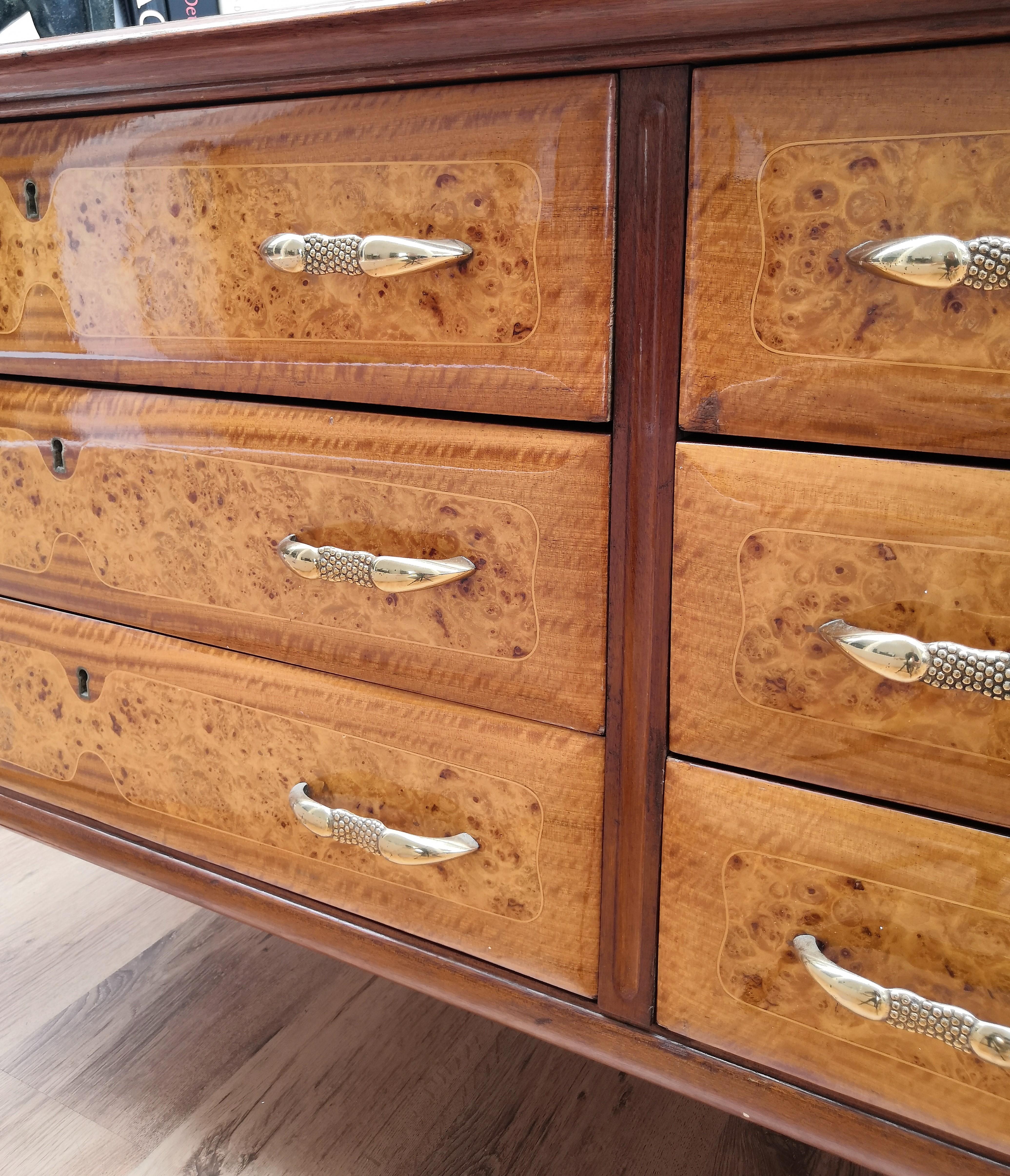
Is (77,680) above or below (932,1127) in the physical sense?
above

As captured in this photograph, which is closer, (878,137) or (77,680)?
(878,137)

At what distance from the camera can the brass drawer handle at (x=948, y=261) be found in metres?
0.43

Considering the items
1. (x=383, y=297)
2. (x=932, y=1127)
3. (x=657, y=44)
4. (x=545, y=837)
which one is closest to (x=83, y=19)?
(x=383, y=297)

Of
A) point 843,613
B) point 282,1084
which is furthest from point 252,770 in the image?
point 843,613

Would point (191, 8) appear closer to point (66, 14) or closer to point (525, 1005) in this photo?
point (66, 14)

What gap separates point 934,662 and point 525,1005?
363 millimetres

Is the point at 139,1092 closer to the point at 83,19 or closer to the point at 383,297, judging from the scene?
the point at 383,297

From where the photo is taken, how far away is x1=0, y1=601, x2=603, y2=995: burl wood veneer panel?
0.62 m

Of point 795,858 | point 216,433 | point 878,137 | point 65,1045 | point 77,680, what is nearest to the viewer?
→ point 878,137

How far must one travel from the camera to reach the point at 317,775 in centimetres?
69

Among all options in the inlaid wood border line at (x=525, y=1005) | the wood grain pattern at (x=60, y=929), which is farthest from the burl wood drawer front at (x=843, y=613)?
the wood grain pattern at (x=60, y=929)

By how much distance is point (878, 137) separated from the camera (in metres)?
0.44

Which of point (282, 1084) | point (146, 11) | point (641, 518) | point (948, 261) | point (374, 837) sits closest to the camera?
point (948, 261)

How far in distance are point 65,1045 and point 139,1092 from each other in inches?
3.9
